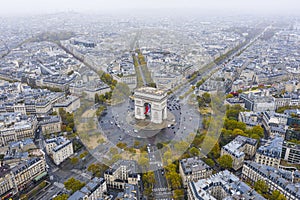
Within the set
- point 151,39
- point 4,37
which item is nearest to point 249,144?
point 151,39

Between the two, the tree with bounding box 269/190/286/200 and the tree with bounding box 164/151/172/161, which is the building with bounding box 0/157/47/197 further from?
the tree with bounding box 269/190/286/200

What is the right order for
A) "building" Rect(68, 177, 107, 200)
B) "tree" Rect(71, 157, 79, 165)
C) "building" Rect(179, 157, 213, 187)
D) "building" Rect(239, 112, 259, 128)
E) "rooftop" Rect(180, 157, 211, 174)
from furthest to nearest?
"building" Rect(239, 112, 259, 128)
"tree" Rect(71, 157, 79, 165)
"rooftop" Rect(180, 157, 211, 174)
"building" Rect(179, 157, 213, 187)
"building" Rect(68, 177, 107, 200)

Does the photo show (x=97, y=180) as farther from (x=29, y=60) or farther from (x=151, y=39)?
(x=151, y=39)

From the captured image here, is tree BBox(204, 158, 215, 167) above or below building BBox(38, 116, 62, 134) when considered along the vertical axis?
below

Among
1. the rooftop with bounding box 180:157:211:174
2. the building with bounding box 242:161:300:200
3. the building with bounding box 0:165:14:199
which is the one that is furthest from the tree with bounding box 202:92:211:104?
the building with bounding box 0:165:14:199

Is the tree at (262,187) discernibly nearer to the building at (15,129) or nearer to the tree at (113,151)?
the tree at (113,151)

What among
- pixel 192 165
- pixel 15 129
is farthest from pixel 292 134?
pixel 15 129

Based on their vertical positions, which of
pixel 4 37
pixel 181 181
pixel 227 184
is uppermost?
pixel 4 37

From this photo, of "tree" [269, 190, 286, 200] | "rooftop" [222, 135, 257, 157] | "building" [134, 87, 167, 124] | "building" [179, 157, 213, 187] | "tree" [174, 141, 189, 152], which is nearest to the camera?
"tree" [269, 190, 286, 200]
